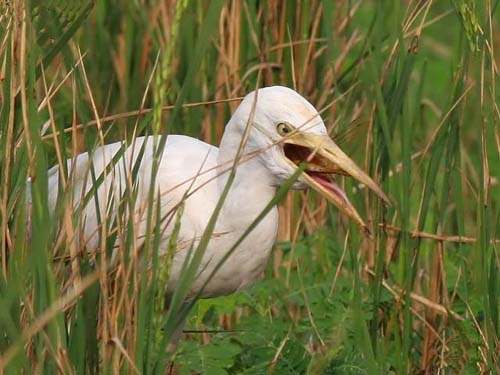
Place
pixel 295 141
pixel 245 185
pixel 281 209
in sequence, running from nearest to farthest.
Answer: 1. pixel 295 141
2. pixel 245 185
3. pixel 281 209

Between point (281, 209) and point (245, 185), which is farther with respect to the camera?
point (281, 209)

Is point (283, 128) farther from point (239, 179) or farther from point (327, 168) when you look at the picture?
point (239, 179)

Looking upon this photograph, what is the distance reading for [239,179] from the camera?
292 cm

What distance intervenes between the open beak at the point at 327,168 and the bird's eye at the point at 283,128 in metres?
0.02

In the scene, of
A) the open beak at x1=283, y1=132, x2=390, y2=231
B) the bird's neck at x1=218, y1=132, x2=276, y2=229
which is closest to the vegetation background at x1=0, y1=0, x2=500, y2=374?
the open beak at x1=283, y1=132, x2=390, y2=231

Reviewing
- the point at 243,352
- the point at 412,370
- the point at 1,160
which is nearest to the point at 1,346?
the point at 1,160

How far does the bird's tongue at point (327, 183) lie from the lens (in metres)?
2.71

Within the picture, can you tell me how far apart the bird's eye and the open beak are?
0.02 metres

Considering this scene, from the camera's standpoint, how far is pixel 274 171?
9.14 ft

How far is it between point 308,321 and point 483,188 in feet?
2.64

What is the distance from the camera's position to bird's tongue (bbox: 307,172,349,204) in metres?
2.71

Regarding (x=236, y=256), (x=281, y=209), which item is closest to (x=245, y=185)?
(x=236, y=256)

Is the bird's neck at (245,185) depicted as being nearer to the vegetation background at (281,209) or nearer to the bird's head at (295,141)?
the bird's head at (295,141)

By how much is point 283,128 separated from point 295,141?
0.05 metres
